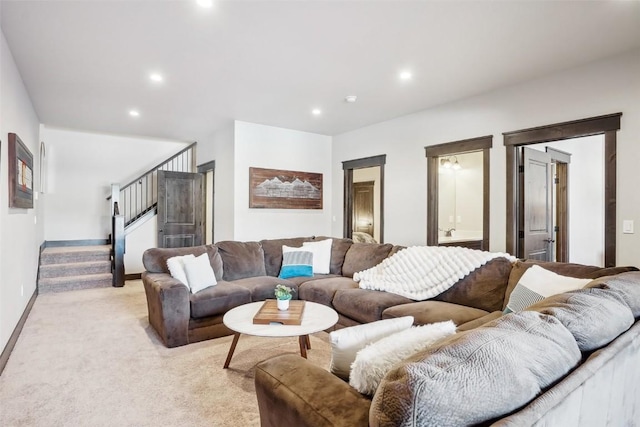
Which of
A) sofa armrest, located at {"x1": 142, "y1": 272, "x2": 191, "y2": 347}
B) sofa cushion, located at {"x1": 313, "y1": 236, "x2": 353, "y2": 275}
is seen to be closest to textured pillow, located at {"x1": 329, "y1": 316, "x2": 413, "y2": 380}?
sofa armrest, located at {"x1": 142, "y1": 272, "x2": 191, "y2": 347}

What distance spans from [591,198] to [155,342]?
6364mm

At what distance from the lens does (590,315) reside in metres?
1.20

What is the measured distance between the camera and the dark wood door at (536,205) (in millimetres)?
3854

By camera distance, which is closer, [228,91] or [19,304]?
[19,304]

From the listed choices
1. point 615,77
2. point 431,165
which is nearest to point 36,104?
point 431,165

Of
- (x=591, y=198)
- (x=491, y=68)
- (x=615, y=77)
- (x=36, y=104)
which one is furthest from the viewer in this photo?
(x=591, y=198)

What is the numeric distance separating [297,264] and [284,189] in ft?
6.13

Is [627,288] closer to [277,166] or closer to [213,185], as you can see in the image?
[277,166]

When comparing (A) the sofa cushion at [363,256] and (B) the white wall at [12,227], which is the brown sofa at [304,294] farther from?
(B) the white wall at [12,227]

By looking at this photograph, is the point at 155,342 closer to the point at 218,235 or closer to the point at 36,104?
the point at 218,235

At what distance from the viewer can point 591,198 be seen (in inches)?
208

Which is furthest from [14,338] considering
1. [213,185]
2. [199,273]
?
[213,185]

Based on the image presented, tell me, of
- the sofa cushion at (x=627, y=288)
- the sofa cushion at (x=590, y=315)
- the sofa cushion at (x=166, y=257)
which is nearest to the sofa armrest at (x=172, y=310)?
the sofa cushion at (x=166, y=257)

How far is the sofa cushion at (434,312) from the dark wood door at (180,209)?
16.6 ft
